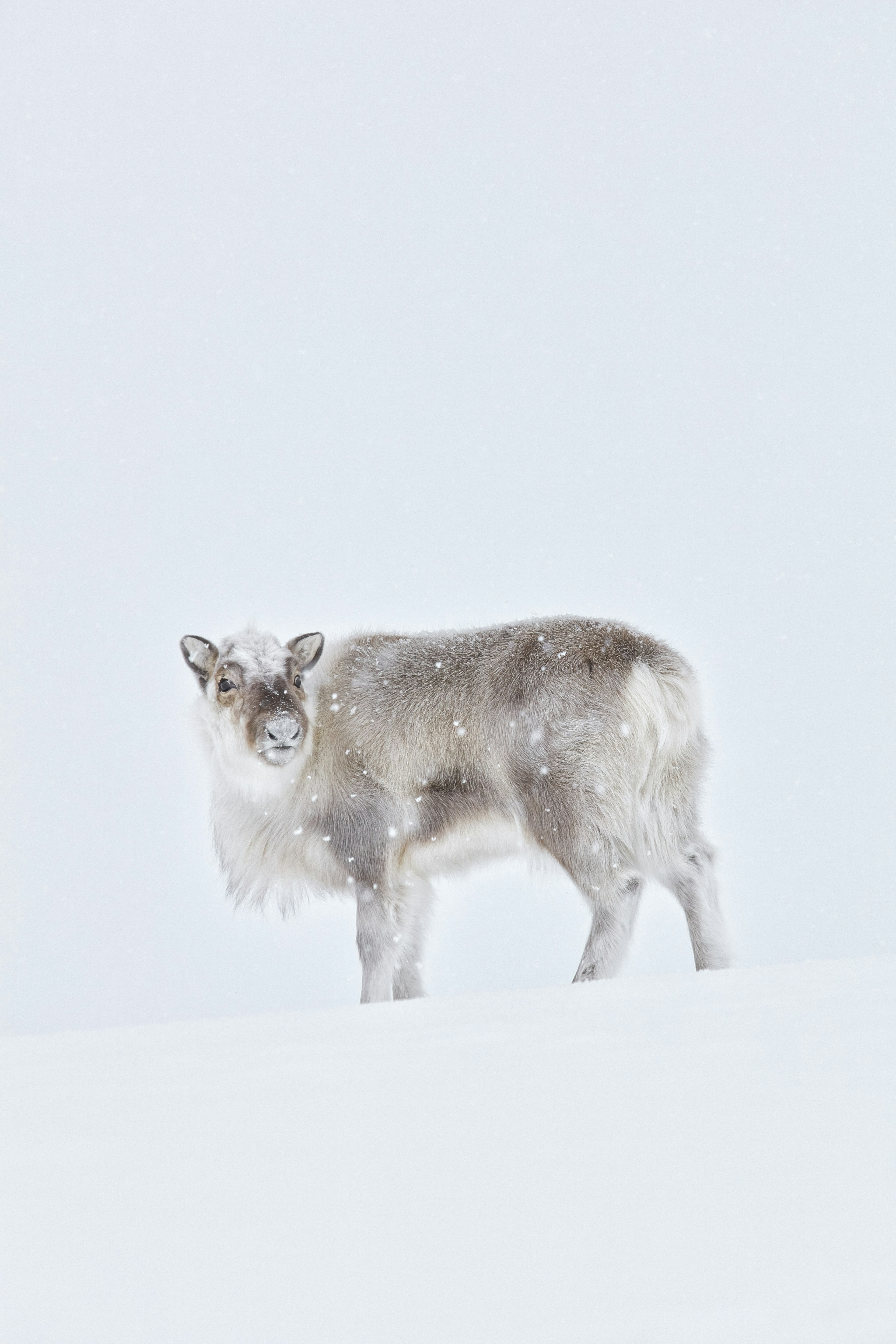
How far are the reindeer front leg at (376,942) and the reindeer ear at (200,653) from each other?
1323mm

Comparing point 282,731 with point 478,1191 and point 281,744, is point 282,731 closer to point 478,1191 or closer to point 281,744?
point 281,744

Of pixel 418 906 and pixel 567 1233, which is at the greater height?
pixel 567 1233

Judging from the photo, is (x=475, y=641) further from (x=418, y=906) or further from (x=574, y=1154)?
(x=574, y=1154)

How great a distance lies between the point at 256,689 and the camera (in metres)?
5.34

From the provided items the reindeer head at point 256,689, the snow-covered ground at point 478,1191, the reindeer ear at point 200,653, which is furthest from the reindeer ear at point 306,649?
the snow-covered ground at point 478,1191

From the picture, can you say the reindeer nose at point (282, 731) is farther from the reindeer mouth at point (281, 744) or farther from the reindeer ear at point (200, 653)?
the reindeer ear at point (200, 653)

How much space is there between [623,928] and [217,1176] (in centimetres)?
374

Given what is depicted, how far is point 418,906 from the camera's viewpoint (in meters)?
5.55

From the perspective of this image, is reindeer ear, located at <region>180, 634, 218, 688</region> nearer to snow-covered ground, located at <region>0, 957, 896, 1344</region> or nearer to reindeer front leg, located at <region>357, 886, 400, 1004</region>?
reindeer front leg, located at <region>357, 886, 400, 1004</region>

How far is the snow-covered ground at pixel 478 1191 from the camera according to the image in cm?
89

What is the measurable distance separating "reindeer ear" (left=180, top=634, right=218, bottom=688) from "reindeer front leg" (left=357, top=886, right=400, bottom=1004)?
1.32m

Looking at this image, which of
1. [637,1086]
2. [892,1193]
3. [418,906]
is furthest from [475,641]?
[892,1193]

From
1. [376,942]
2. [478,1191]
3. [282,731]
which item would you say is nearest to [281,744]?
[282,731]

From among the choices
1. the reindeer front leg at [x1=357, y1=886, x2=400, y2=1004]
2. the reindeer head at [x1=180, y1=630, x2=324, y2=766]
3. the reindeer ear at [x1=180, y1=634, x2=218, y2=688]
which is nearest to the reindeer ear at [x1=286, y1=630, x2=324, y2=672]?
the reindeer head at [x1=180, y1=630, x2=324, y2=766]
